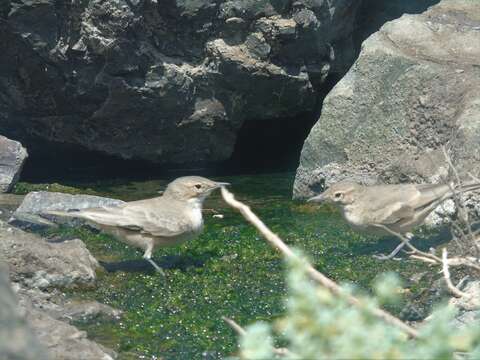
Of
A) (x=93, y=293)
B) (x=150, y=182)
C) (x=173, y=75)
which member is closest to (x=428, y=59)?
(x=173, y=75)

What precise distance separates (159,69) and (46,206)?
2.60 m

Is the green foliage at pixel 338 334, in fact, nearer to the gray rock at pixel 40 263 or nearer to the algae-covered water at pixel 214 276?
the algae-covered water at pixel 214 276

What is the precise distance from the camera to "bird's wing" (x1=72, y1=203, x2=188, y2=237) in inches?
355

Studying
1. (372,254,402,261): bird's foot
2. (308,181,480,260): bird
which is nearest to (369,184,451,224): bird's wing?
(308,181,480,260): bird

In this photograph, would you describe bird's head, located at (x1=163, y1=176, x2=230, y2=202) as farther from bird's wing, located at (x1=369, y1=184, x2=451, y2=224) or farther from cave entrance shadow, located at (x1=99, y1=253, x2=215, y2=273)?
bird's wing, located at (x1=369, y1=184, x2=451, y2=224)

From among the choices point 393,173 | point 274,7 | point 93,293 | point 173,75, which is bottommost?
point 93,293

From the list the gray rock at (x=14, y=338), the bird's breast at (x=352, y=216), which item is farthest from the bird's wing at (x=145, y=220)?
the gray rock at (x=14, y=338)

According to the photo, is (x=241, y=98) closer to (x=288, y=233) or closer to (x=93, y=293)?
(x=288, y=233)

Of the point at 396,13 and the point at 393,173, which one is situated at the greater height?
the point at 396,13

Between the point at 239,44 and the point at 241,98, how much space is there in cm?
80

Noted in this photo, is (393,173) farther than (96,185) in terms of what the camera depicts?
No

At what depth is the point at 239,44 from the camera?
12.7 m

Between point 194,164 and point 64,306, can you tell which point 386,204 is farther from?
point 194,164

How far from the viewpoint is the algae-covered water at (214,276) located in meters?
7.60
